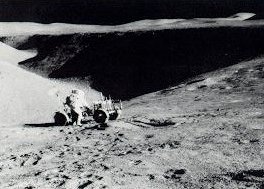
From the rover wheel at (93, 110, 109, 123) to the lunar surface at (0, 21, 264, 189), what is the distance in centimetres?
30

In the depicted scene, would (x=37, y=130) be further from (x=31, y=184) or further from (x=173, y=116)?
(x=31, y=184)

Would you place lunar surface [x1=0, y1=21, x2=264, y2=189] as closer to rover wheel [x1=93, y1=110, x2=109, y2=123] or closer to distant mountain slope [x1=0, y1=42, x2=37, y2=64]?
rover wheel [x1=93, y1=110, x2=109, y2=123]

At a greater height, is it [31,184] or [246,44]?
[246,44]

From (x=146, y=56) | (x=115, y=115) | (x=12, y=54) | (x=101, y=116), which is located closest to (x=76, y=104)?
(x=101, y=116)

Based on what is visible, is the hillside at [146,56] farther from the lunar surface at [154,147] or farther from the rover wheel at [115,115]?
the rover wheel at [115,115]

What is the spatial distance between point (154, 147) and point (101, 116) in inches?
153

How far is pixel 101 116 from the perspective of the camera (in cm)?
1316

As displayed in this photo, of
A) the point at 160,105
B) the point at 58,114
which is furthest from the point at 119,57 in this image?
the point at 58,114

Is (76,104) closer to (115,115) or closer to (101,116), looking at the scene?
(101,116)

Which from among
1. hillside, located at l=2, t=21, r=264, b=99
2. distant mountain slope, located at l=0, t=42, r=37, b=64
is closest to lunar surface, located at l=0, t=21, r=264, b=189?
hillside, located at l=2, t=21, r=264, b=99

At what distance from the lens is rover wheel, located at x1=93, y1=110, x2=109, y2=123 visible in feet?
42.7

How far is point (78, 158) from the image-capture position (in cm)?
945

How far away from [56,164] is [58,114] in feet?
16.2

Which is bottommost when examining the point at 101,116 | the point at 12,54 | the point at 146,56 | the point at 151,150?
the point at 151,150
